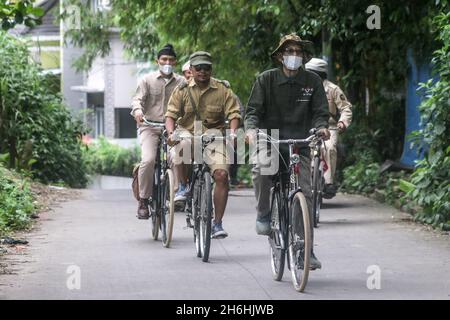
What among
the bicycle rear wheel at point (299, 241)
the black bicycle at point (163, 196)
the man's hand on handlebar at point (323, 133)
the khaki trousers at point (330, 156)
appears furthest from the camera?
the khaki trousers at point (330, 156)

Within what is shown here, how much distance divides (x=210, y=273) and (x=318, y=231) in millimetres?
3484

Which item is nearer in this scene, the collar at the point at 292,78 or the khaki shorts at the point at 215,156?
the collar at the point at 292,78

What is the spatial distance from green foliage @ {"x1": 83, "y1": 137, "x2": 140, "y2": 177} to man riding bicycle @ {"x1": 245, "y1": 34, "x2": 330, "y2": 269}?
109 ft

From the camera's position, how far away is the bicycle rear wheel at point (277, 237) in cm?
921

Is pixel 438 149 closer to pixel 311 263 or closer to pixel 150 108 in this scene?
pixel 150 108

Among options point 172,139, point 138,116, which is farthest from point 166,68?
point 172,139

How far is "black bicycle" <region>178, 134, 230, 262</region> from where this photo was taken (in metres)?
10.5

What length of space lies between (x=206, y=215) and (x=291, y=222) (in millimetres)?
1611

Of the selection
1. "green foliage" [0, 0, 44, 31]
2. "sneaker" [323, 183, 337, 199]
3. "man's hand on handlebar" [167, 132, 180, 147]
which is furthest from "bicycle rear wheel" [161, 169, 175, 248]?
"sneaker" [323, 183, 337, 199]

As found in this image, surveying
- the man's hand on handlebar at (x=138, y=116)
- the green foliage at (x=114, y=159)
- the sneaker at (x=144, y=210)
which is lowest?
the green foliage at (x=114, y=159)

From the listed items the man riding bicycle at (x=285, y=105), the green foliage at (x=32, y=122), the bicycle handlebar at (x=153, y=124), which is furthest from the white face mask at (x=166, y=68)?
the green foliage at (x=32, y=122)

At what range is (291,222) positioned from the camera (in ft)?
29.9

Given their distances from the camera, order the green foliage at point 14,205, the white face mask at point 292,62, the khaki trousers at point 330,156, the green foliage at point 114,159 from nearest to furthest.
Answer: the white face mask at point 292,62 < the green foliage at point 14,205 < the khaki trousers at point 330,156 < the green foliage at point 114,159

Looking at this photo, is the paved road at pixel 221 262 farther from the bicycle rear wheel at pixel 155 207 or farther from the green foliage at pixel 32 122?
the green foliage at pixel 32 122
